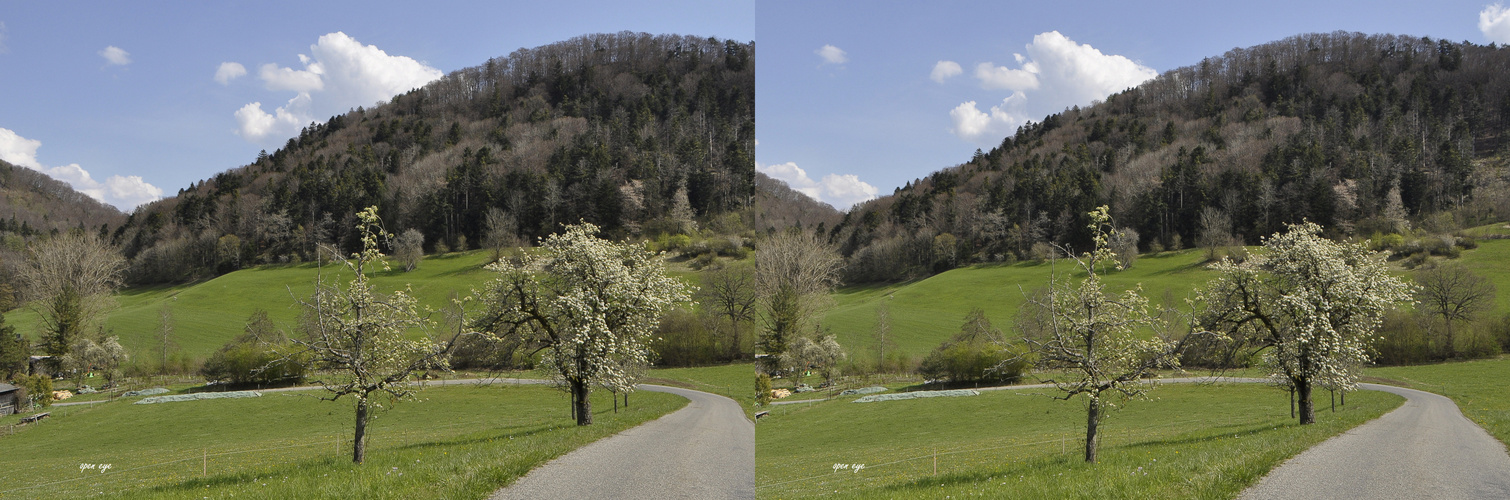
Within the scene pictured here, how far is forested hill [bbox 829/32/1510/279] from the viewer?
1572 inches

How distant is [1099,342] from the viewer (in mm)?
11836

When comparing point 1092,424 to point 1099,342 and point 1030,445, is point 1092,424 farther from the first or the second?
point 1030,445

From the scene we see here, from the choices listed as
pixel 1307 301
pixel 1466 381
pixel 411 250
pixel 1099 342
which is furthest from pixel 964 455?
pixel 1466 381

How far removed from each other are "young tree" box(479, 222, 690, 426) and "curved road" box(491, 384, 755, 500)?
1981mm

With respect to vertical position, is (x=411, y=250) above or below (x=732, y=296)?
above

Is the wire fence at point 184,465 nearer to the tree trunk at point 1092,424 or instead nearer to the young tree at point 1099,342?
the young tree at point 1099,342

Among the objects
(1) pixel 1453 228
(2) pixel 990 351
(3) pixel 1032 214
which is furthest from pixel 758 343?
(1) pixel 1453 228

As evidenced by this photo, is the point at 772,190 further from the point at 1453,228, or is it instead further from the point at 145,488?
the point at 1453,228

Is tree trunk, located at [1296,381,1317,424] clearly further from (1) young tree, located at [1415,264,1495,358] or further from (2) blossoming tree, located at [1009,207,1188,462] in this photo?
(1) young tree, located at [1415,264,1495,358]

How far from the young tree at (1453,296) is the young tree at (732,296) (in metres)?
53.0

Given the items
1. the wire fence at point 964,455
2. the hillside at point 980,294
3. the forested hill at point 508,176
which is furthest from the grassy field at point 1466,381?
the forested hill at point 508,176

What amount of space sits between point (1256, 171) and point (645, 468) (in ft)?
234

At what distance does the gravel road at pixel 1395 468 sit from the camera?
938 centimetres

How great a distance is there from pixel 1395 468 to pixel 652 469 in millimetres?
12681
